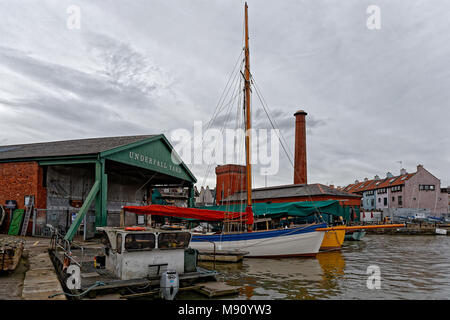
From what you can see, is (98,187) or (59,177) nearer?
(98,187)

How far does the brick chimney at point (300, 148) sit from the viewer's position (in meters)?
51.3

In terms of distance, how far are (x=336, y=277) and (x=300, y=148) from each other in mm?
37471

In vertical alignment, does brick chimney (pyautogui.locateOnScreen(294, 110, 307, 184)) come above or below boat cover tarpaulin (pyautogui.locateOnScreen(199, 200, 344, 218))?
above

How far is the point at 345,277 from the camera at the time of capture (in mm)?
15312

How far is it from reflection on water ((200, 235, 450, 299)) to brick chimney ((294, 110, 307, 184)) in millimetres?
29650

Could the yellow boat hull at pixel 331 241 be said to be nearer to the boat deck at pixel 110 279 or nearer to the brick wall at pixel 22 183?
the boat deck at pixel 110 279

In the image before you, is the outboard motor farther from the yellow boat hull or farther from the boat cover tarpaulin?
the yellow boat hull

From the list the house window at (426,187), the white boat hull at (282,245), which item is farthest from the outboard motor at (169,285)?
the house window at (426,187)

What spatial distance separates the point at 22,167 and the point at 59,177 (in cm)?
256

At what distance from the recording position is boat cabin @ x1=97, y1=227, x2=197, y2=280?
10859mm

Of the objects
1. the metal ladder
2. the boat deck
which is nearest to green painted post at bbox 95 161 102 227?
the metal ladder
